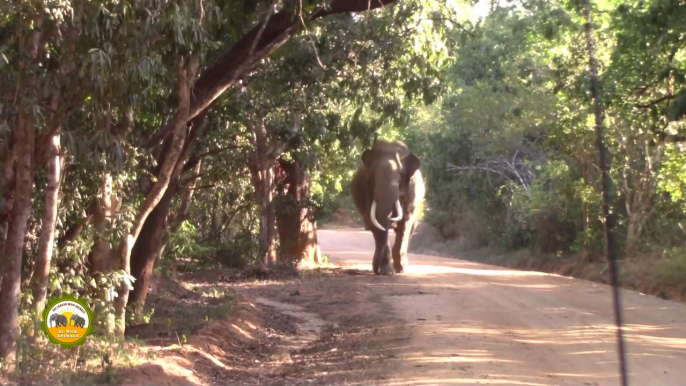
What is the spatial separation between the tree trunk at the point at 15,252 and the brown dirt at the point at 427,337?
120 centimetres

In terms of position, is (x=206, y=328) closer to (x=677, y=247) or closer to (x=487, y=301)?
(x=487, y=301)

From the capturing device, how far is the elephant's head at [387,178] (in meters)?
21.1

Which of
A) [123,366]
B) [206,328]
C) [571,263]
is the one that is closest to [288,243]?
[571,263]

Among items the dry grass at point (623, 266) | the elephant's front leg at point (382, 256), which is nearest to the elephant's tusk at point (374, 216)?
the elephant's front leg at point (382, 256)

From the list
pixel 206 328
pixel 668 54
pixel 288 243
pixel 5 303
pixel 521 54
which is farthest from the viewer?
pixel 521 54

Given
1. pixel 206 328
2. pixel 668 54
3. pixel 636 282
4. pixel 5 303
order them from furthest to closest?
pixel 636 282
pixel 668 54
pixel 206 328
pixel 5 303

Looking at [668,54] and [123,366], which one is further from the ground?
[668,54]

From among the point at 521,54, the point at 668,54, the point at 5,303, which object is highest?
the point at 521,54

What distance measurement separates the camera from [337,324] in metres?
15.4

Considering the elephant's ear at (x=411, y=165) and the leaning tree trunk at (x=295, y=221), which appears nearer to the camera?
the elephant's ear at (x=411, y=165)

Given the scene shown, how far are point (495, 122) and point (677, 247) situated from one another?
10.3 meters

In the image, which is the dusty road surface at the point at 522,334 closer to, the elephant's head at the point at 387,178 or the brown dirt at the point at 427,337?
the brown dirt at the point at 427,337

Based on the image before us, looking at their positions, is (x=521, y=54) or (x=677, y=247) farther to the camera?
(x=521, y=54)

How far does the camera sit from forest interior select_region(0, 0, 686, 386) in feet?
30.5
